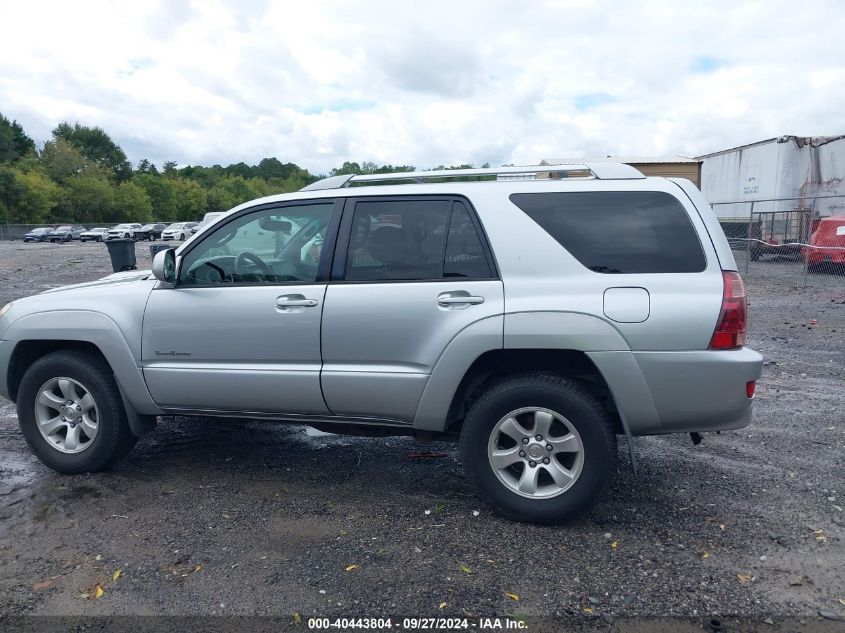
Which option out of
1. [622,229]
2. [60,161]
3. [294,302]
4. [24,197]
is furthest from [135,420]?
[60,161]

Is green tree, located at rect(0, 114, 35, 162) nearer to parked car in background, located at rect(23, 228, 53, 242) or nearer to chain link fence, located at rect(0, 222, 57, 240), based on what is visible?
chain link fence, located at rect(0, 222, 57, 240)

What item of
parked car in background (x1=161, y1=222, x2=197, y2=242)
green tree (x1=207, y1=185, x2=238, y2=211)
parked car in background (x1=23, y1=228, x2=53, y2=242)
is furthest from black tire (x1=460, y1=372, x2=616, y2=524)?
green tree (x1=207, y1=185, x2=238, y2=211)

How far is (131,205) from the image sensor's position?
75562 millimetres

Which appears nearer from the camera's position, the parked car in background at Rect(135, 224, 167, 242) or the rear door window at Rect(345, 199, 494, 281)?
the rear door window at Rect(345, 199, 494, 281)

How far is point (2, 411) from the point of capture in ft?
21.2

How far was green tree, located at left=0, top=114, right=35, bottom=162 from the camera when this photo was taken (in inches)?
2943

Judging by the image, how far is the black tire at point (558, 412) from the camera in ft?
12.6

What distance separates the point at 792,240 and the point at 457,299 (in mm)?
20311

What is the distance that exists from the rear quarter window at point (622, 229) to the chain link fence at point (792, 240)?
12.3 m

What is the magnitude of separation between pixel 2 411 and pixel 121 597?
13.1ft

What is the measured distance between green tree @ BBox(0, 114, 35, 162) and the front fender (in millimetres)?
81843

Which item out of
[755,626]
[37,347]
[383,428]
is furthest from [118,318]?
[755,626]

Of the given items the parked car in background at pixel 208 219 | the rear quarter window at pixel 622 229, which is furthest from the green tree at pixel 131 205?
the rear quarter window at pixel 622 229

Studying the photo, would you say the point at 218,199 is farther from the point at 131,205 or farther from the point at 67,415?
the point at 67,415
